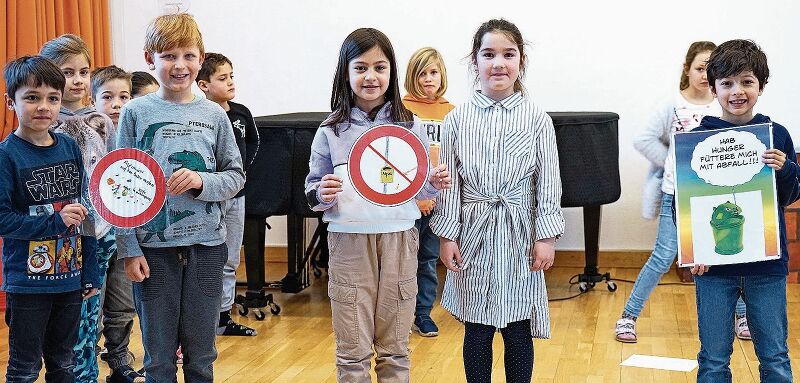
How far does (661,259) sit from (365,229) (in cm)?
187

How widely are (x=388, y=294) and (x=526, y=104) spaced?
0.66 m

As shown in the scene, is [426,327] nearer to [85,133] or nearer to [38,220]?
[85,133]

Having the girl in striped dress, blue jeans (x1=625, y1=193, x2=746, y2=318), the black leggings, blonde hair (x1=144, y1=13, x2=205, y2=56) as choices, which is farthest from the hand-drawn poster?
blonde hair (x1=144, y1=13, x2=205, y2=56)

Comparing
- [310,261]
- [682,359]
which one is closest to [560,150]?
[682,359]

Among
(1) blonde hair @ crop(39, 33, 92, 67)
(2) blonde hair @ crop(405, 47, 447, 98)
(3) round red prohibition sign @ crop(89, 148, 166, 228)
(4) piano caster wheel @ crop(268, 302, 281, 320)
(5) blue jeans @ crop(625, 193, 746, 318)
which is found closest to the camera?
(3) round red prohibition sign @ crop(89, 148, 166, 228)

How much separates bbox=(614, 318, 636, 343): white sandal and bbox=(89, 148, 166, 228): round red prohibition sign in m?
2.29

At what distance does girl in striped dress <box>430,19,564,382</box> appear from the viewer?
8.71 ft

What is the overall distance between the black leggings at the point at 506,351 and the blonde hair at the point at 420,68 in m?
1.84

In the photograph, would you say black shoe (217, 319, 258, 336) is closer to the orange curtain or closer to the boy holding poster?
the orange curtain

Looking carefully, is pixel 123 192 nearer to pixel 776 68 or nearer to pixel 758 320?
pixel 758 320

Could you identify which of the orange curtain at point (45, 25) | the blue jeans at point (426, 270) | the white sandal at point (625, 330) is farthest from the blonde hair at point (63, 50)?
the white sandal at point (625, 330)

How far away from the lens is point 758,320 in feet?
8.61

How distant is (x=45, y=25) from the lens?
5.26 metres

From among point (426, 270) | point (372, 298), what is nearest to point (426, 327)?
point (426, 270)
